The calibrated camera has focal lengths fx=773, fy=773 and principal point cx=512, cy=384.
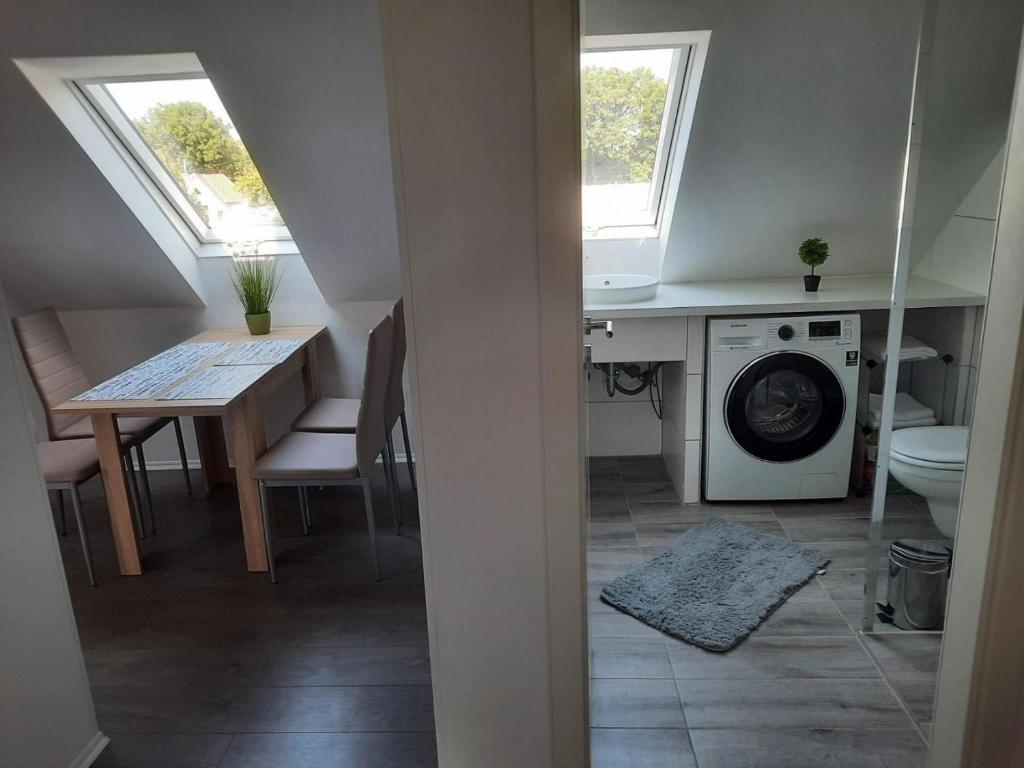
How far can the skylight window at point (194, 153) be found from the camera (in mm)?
3143

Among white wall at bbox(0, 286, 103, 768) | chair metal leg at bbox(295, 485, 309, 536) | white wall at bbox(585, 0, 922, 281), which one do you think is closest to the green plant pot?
chair metal leg at bbox(295, 485, 309, 536)

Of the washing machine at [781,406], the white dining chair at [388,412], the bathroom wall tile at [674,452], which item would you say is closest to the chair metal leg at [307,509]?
the white dining chair at [388,412]

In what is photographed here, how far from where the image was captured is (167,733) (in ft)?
7.00

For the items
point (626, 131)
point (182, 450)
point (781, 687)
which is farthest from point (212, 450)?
point (781, 687)

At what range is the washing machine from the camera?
3.16 m

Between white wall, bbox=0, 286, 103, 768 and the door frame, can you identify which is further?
white wall, bbox=0, 286, 103, 768

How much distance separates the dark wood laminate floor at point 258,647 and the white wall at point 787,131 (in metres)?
1.92

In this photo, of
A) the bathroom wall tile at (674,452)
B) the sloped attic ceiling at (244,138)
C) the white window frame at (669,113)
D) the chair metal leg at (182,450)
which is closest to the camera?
the sloped attic ceiling at (244,138)

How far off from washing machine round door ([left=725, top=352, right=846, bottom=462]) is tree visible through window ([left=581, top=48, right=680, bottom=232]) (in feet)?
3.08

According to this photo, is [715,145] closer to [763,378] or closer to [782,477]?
[763,378]

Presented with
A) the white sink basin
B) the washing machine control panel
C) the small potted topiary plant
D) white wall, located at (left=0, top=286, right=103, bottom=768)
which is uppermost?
the small potted topiary plant

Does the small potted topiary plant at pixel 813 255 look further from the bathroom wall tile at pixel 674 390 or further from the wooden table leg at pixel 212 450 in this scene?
the wooden table leg at pixel 212 450

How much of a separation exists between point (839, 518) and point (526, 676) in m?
2.05

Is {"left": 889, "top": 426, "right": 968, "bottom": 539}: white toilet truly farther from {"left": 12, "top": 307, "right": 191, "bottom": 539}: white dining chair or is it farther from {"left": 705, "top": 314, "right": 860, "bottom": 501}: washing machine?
{"left": 12, "top": 307, "right": 191, "bottom": 539}: white dining chair
